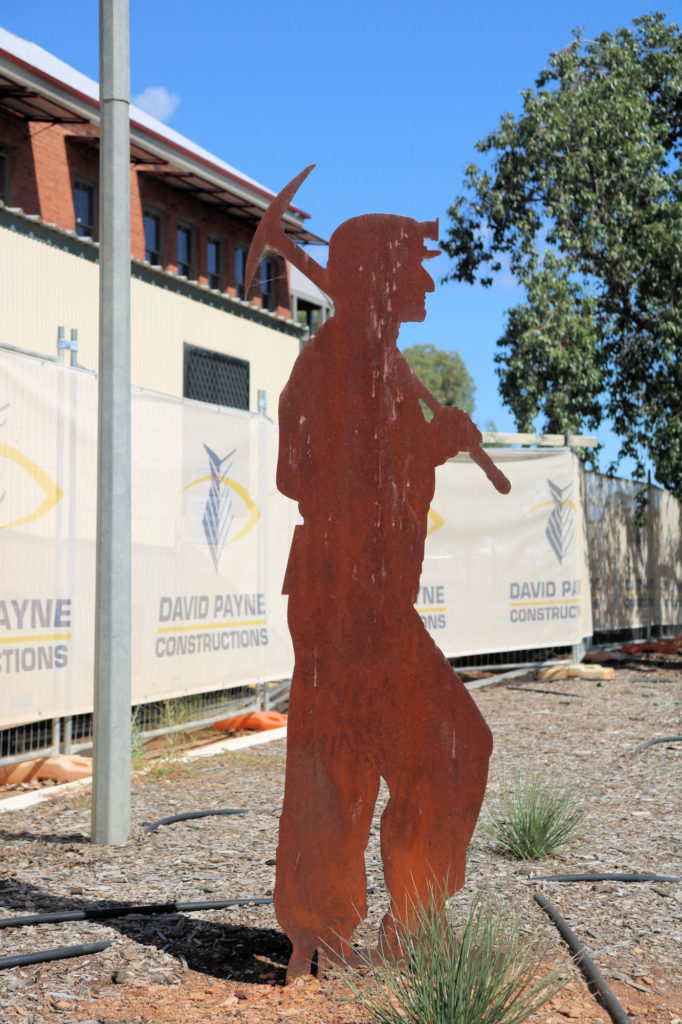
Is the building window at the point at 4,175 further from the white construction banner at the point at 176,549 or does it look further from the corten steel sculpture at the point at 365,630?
the corten steel sculpture at the point at 365,630

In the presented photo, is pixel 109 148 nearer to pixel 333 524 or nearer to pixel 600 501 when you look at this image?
pixel 333 524

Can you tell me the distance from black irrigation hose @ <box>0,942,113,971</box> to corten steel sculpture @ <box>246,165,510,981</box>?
2.35ft

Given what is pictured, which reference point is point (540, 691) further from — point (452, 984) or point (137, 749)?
point (452, 984)

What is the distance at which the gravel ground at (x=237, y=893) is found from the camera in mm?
3580

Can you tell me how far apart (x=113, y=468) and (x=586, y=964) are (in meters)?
3.34

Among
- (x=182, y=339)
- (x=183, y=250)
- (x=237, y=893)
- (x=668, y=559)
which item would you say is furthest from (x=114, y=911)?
(x=183, y=250)

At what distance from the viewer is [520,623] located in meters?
13.5

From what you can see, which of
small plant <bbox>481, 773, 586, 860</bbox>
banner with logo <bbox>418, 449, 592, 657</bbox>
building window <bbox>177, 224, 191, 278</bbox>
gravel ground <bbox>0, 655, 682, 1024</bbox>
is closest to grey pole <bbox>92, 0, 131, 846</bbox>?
gravel ground <bbox>0, 655, 682, 1024</bbox>

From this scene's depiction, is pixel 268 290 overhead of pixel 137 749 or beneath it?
overhead

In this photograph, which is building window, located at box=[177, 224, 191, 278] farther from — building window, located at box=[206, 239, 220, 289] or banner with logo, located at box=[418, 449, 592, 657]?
banner with logo, located at box=[418, 449, 592, 657]

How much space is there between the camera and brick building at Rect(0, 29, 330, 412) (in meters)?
16.1

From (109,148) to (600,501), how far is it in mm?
10913

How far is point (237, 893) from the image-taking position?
474 centimetres

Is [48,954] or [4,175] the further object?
[4,175]
